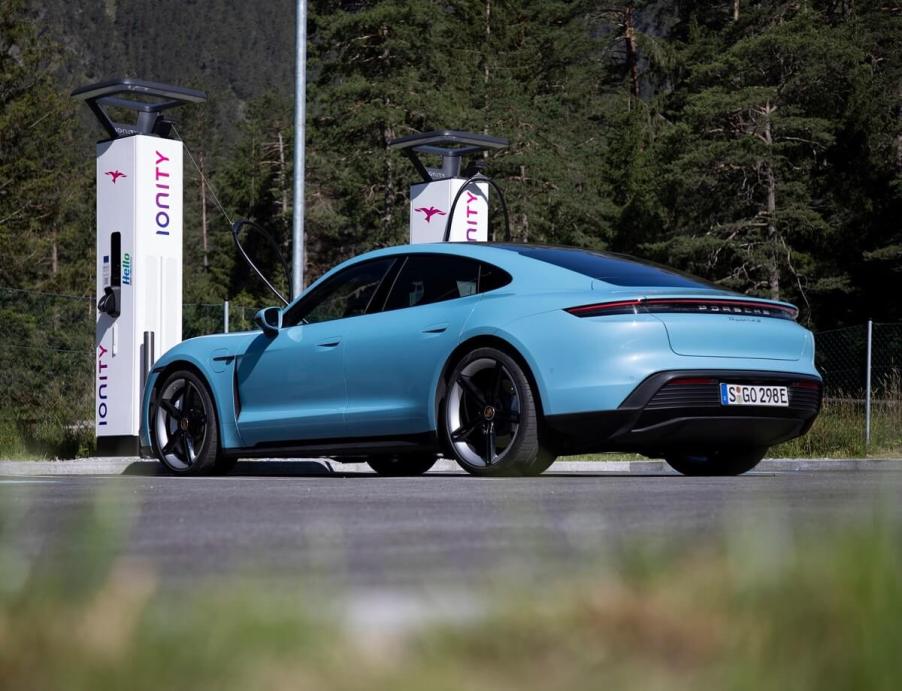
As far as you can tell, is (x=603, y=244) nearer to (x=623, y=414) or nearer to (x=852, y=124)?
(x=852, y=124)

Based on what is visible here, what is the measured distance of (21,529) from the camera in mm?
4422

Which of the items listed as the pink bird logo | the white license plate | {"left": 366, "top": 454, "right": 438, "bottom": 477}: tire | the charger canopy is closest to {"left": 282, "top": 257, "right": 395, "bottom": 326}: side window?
{"left": 366, "top": 454, "right": 438, "bottom": 477}: tire

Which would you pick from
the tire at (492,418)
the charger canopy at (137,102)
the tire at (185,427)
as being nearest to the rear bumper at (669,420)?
the tire at (492,418)

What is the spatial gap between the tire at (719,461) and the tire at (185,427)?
3043 mm

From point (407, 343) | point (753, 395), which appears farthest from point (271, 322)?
point (753, 395)

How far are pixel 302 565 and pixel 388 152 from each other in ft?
169

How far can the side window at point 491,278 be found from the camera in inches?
320

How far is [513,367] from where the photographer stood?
7605 mm

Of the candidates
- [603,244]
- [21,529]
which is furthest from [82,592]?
[603,244]

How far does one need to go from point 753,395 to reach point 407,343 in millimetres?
1975

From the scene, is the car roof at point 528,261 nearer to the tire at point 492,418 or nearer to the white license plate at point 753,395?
the tire at point 492,418

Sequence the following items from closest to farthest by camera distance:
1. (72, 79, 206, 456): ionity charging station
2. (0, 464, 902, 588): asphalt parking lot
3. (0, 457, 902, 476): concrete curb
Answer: (0, 464, 902, 588): asphalt parking lot → (0, 457, 902, 476): concrete curb → (72, 79, 206, 456): ionity charging station

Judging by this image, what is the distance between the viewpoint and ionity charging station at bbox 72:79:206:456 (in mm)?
12609

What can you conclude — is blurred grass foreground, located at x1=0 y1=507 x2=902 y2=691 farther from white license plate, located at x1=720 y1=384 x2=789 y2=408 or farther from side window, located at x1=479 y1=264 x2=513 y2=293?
side window, located at x1=479 y1=264 x2=513 y2=293
